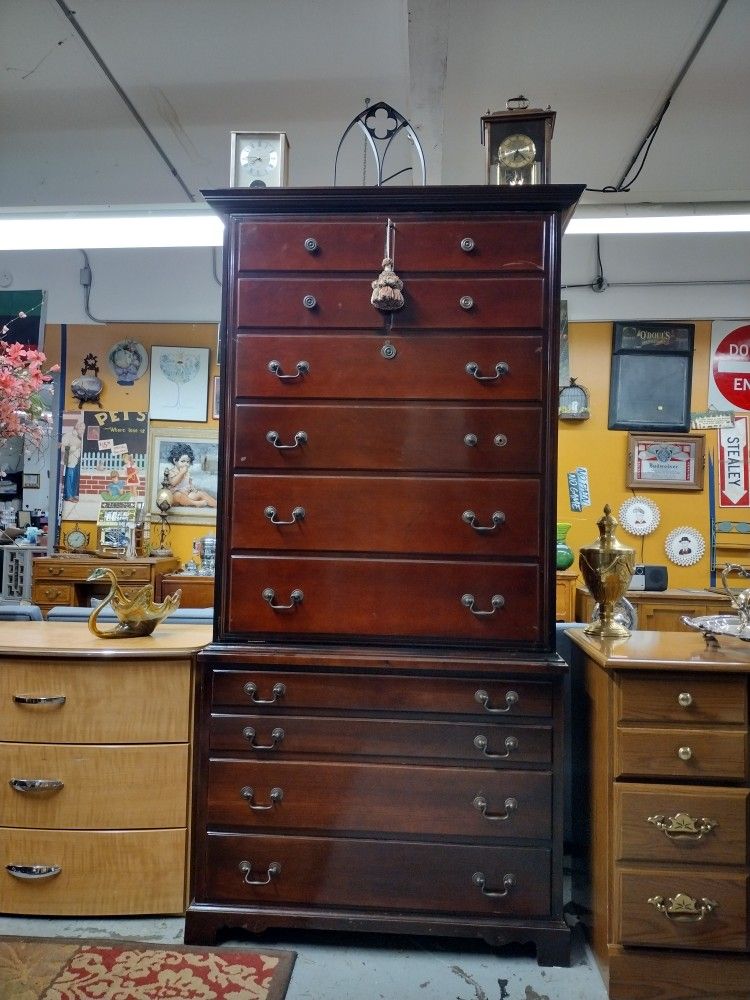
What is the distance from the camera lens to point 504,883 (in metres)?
1.74

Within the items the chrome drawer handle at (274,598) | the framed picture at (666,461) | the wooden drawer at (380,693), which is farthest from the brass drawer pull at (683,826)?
the framed picture at (666,461)

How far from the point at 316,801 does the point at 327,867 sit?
18 centimetres

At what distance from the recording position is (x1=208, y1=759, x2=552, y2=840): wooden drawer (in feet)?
5.75

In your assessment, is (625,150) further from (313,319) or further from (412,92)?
(313,319)

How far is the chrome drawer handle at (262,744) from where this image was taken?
181 cm

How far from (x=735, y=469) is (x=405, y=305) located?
4.10 meters

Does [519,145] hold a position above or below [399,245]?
above

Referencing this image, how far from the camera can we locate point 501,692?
1781 mm

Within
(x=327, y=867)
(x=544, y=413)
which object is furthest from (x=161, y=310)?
(x=327, y=867)

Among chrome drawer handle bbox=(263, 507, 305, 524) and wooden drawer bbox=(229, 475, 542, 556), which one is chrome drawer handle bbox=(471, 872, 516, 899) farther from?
chrome drawer handle bbox=(263, 507, 305, 524)

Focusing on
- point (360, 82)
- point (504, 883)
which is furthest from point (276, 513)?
point (360, 82)

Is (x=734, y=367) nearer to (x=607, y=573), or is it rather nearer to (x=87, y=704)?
(x=607, y=573)

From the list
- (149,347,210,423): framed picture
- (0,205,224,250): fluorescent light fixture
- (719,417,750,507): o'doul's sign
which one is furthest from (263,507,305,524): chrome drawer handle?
(719,417,750,507): o'doul's sign

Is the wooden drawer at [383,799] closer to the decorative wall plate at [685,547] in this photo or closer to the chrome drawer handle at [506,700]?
the chrome drawer handle at [506,700]
